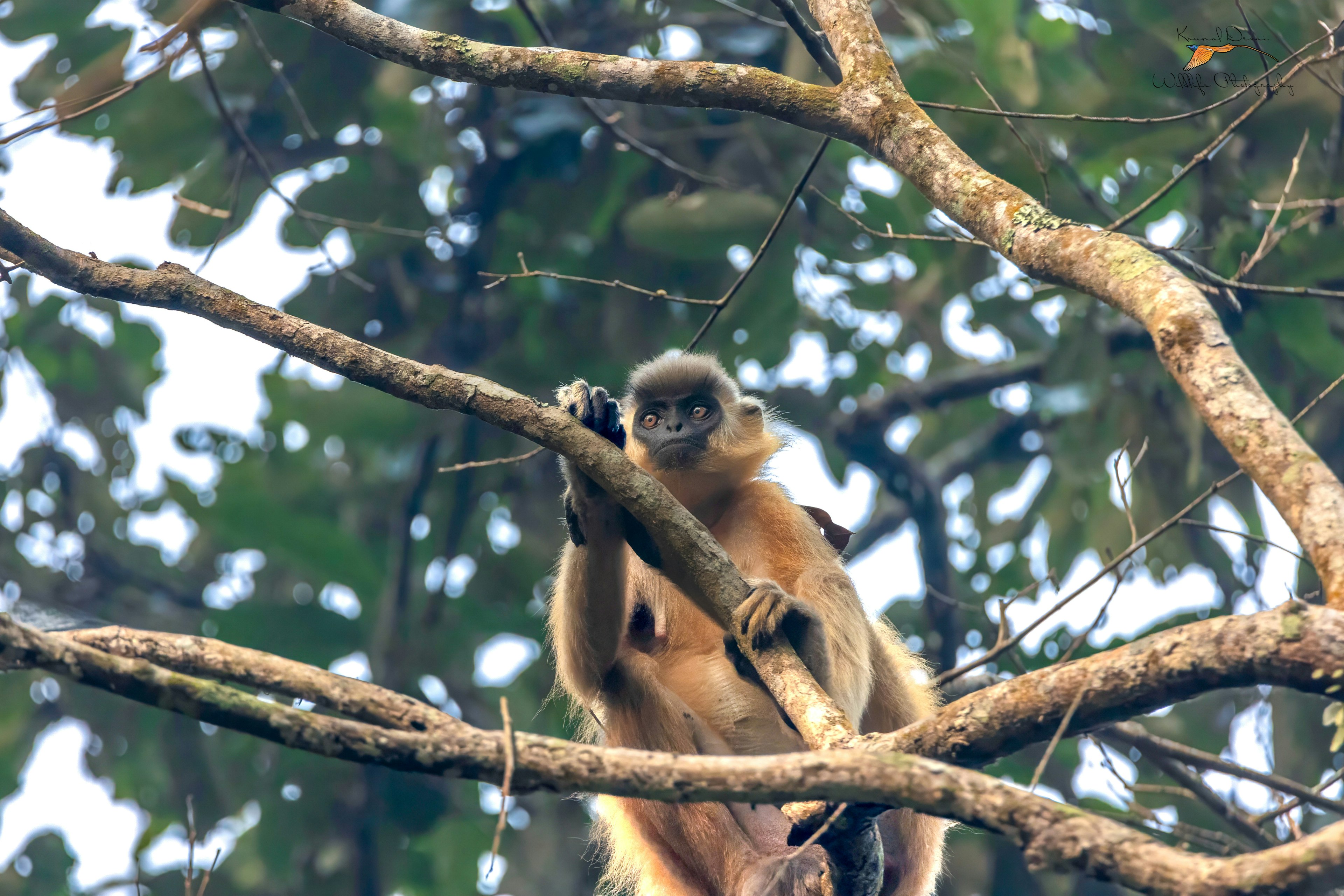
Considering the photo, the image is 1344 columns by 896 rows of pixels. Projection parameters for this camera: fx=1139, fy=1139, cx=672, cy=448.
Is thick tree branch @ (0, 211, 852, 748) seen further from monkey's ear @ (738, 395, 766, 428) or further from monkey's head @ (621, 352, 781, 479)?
monkey's ear @ (738, 395, 766, 428)

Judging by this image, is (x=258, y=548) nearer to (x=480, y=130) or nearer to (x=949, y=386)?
(x=480, y=130)

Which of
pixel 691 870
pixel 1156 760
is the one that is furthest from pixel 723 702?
pixel 1156 760

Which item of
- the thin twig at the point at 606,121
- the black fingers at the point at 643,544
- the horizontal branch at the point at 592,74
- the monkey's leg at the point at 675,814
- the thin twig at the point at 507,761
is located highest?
the thin twig at the point at 606,121

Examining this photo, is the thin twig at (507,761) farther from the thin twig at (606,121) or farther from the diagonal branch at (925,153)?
the thin twig at (606,121)

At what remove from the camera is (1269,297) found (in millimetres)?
7266

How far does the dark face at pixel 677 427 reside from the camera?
5.42 metres

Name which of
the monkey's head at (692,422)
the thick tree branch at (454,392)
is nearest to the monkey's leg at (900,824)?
the monkey's head at (692,422)

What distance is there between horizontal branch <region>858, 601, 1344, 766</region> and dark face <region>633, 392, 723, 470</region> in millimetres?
2697

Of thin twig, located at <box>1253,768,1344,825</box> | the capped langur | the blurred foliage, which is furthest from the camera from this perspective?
the blurred foliage

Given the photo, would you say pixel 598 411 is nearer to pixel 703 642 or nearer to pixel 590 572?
pixel 590 572

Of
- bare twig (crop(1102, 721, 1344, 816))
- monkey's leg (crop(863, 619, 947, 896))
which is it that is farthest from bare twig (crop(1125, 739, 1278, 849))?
monkey's leg (crop(863, 619, 947, 896))

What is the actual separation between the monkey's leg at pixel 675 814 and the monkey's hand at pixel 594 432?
2.66 ft

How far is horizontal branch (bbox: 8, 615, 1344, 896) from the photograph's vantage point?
1.97 meters

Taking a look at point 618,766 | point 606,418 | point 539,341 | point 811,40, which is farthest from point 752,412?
point 618,766
